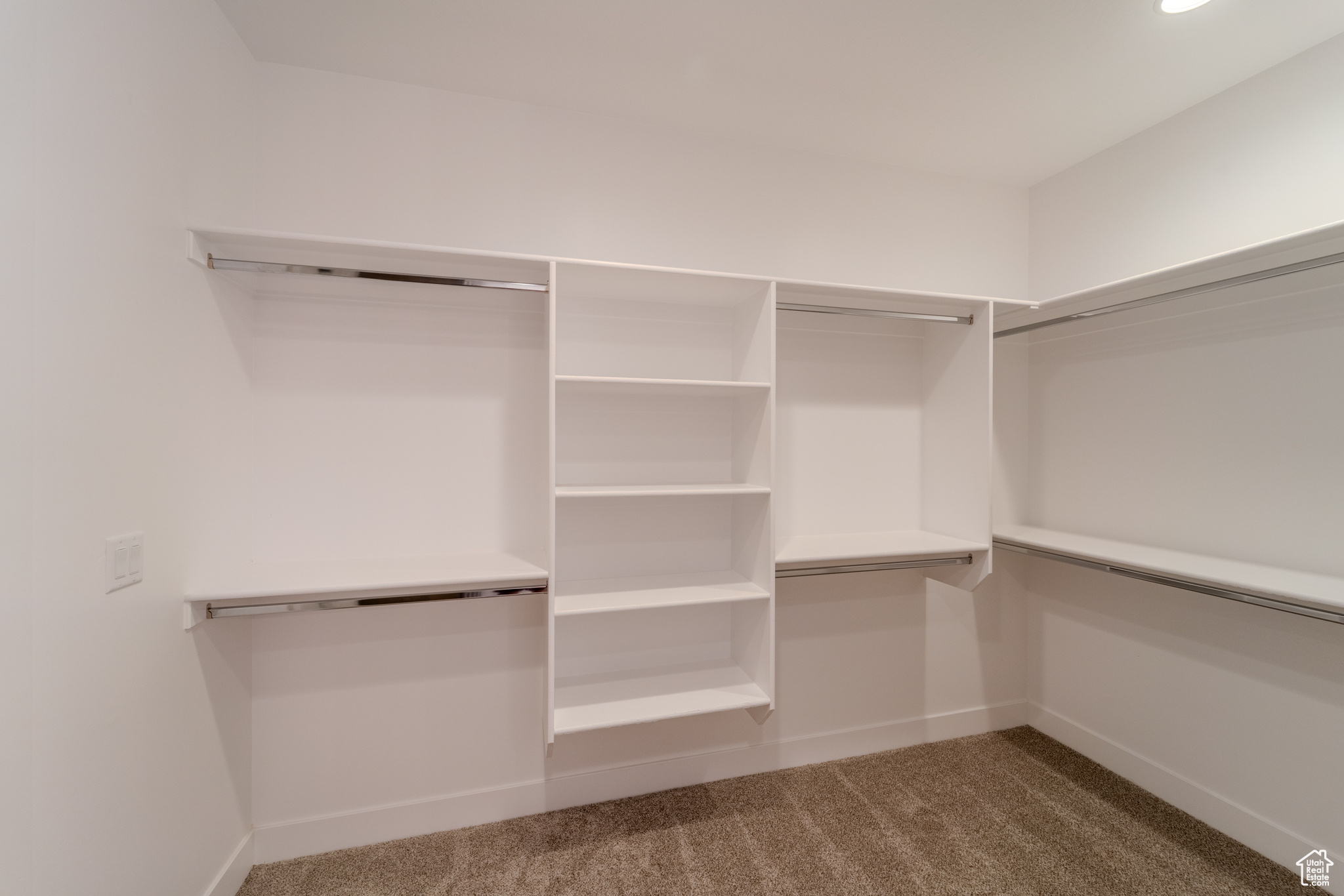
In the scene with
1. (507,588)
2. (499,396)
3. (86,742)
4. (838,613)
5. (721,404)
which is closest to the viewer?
Result: (86,742)

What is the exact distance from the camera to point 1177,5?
1.59 metres

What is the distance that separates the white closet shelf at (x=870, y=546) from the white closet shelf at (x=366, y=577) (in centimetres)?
97

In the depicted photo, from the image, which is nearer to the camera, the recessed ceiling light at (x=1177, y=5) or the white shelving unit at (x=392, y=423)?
the recessed ceiling light at (x=1177, y=5)

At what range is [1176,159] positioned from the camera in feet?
7.14

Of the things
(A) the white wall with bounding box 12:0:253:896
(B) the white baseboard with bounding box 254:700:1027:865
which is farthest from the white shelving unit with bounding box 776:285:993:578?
(A) the white wall with bounding box 12:0:253:896

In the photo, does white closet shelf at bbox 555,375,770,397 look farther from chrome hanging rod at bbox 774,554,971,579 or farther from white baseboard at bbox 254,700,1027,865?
white baseboard at bbox 254,700,1027,865

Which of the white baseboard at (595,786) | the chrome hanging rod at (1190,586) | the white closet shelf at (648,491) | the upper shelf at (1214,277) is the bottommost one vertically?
the white baseboard at (595,786)

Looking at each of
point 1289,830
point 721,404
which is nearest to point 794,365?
point 721,404

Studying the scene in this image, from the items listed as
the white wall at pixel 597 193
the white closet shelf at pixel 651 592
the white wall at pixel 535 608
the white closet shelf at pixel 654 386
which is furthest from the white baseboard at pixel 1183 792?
the white closet shelf at pixel 654 386

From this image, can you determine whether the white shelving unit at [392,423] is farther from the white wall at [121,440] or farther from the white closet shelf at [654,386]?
the white closet shelf at [654,386]

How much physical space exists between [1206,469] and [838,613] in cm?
150

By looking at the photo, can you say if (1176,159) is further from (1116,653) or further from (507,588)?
(507,588)

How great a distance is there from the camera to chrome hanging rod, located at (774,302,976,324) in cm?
205

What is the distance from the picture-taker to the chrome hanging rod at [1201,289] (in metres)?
1.55
